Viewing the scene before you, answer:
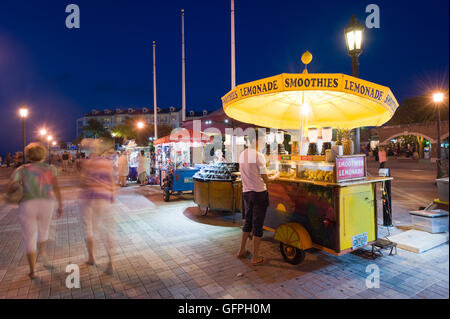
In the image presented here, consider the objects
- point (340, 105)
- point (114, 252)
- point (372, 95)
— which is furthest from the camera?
point (340, 105)

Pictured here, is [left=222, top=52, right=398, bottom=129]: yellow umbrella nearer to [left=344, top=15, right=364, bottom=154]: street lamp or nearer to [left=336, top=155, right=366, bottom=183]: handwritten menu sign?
[left=344, top=15, right=364, bottom=154]: street lamp

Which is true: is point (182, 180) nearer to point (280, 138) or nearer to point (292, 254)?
point (280, 138)

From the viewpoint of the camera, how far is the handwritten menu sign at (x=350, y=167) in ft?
13.0

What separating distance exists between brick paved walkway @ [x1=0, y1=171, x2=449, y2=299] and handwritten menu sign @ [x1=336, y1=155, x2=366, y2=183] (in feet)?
4.76

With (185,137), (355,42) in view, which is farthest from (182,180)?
(355,42)

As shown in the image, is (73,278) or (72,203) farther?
(72,203)

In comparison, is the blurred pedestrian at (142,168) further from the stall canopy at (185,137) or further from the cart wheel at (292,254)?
the cart wheel at (292,254)

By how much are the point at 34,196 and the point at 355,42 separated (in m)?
7.07

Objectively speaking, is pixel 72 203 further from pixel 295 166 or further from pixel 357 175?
pixel 357 175

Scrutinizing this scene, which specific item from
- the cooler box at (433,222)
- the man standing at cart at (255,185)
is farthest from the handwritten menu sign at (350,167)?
the cooler box at (433,222)

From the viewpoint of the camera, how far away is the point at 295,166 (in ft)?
16.4

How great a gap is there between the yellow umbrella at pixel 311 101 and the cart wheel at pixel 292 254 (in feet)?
8.46
